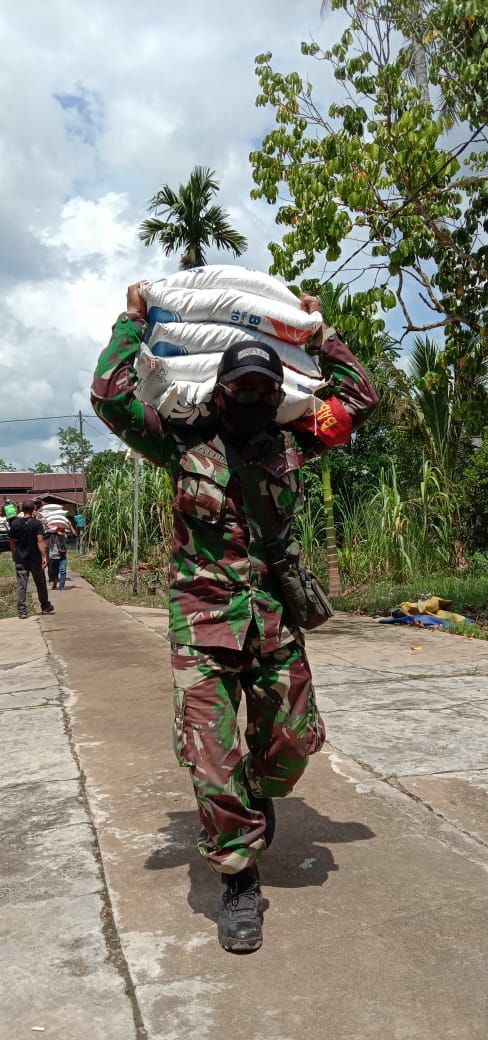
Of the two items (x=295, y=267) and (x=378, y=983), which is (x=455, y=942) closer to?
(x=378, y=983)

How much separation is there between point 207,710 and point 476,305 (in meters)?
6.77

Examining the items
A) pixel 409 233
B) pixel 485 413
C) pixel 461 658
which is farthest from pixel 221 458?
pixel 485 413

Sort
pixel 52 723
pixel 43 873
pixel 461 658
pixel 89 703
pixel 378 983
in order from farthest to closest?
pixel 461 658
pixel 89 703
pixel 52 723
pixel 43 873
pixel 378 983

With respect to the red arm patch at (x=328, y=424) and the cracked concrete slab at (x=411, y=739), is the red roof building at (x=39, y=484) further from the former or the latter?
the red arm patch at (x=328, y=424)

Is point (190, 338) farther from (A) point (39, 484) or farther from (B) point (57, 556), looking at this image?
(A) point (39, 484)

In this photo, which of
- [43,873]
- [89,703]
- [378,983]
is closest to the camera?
[378,983]

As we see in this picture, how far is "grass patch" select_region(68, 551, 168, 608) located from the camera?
1284 cm

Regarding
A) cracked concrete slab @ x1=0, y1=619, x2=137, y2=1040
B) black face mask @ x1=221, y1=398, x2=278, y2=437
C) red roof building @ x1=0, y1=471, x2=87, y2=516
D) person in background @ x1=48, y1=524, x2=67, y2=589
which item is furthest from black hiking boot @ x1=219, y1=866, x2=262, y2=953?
red roof building @ x1=0, y1=471, x2=87, y2=516

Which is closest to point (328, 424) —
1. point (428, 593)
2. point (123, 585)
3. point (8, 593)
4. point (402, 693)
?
point (402, 693)

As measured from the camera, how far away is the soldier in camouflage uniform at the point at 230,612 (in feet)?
7.75

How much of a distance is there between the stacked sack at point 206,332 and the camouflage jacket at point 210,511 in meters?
0.07

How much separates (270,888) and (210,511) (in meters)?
1.18

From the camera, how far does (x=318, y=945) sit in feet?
7.36

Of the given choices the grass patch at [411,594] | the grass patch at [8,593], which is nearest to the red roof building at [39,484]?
the grass patch at [8,593]
